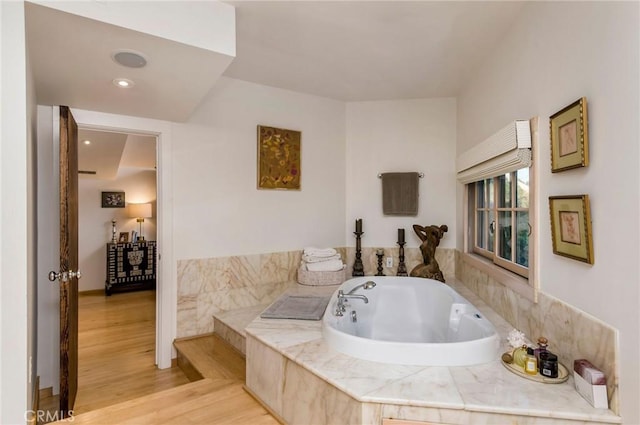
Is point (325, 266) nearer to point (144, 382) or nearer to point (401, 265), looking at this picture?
point (401, 265)

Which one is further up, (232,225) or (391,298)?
(232,225)

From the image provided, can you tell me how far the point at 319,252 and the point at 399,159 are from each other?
1.33 m

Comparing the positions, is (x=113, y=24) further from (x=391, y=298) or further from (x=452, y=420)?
(x=391, y=298)

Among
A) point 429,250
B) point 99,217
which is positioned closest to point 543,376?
point 429,250

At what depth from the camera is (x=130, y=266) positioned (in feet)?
18.3

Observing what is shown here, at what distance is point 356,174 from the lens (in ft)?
12.7

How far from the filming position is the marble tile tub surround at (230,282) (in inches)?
114

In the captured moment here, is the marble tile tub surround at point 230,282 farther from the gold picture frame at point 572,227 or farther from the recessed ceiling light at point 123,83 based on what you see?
the gold picture frame at point 572,227

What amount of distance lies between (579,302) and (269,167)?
2.54 metres

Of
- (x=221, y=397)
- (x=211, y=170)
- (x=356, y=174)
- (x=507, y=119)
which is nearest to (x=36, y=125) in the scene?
(x=211, y=170)

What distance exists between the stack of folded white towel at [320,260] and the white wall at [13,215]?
7.40 ft

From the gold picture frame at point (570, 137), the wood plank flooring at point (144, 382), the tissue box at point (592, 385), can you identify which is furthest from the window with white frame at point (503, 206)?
the wood plank flooring at point (144, 382)

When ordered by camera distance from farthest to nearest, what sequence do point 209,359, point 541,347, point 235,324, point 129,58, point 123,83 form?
point 235,324 < point 209,359 < point 123,83 < point 129,58 < point 541,347

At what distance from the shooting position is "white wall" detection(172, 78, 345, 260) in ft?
9.56
